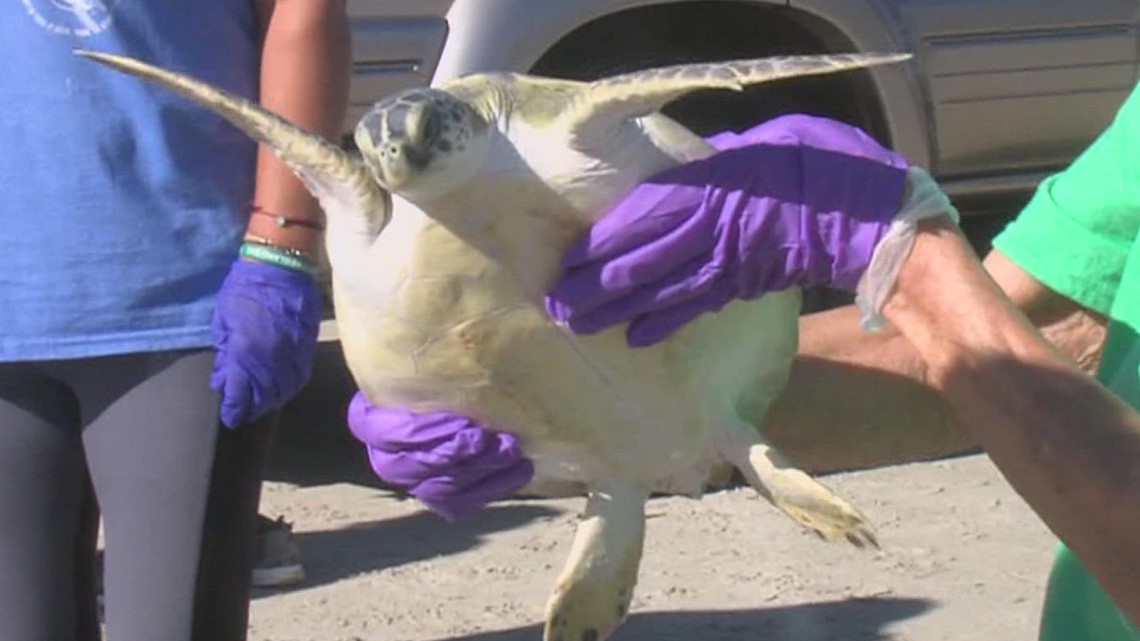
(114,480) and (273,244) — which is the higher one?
(273,244)

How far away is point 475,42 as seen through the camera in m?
4.67

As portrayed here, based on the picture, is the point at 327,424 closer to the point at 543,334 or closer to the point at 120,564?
the point at 120,564

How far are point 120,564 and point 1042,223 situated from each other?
112 cm

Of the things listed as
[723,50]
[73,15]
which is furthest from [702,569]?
[73,15]

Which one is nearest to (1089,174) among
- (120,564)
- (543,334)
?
(543,334)

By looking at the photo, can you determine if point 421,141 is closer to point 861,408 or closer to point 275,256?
point 861,408

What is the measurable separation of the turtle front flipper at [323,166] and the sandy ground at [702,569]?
2.44 meters

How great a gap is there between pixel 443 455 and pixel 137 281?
832 millimetres

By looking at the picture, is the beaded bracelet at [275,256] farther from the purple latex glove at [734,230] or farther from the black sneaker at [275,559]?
the black sneaker at [275,559]

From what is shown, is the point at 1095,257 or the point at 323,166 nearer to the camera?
the point at 323,166

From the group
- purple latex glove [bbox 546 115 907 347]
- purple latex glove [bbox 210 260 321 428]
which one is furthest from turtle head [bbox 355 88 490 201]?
purple latex glove [bbox 210 260 321 428]

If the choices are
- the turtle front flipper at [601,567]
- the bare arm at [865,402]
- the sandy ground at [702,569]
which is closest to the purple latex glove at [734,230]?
the turtle front flipper at [601,567]

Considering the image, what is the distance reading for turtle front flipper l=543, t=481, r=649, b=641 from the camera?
1697 mm

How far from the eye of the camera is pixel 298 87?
2.38 m
